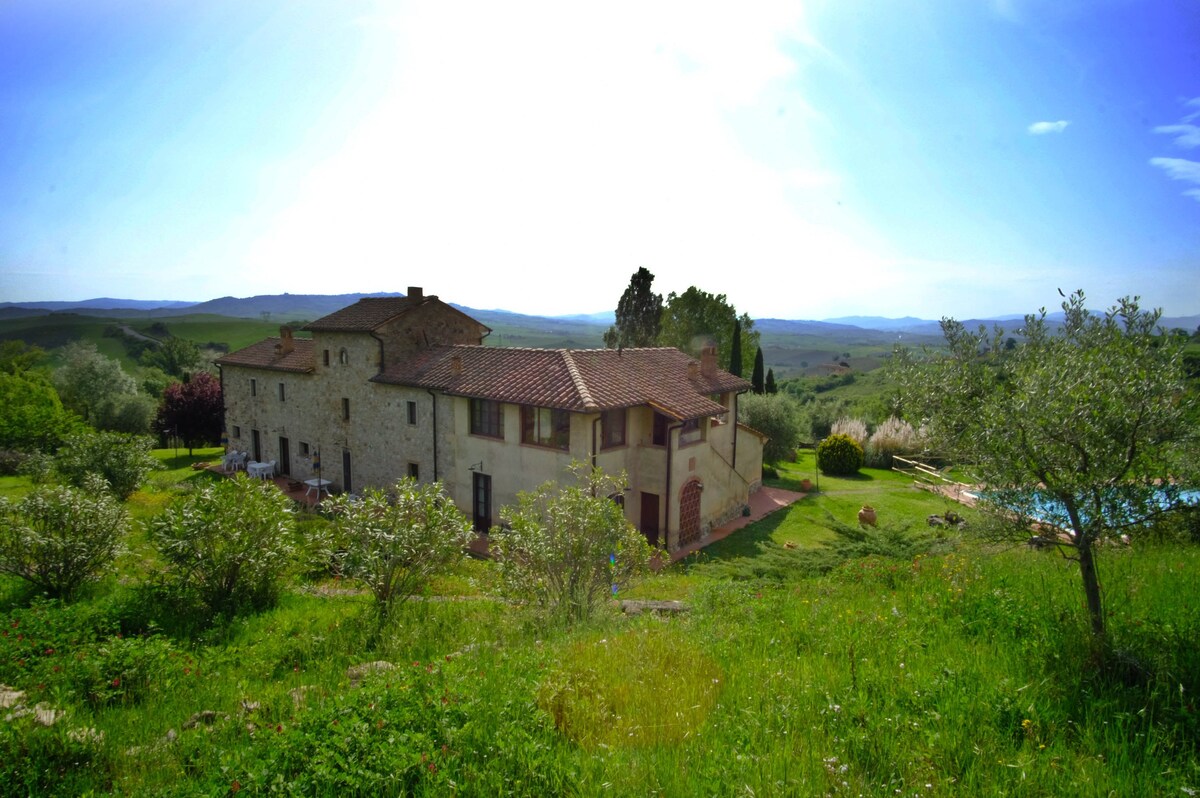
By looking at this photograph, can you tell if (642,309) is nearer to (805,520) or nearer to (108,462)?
(805,520)

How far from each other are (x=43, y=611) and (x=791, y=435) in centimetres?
3044

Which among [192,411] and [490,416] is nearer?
[490,416]

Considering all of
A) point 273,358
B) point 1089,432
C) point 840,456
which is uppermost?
point 1089,432

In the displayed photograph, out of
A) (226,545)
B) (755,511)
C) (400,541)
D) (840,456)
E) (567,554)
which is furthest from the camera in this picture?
(840,456)

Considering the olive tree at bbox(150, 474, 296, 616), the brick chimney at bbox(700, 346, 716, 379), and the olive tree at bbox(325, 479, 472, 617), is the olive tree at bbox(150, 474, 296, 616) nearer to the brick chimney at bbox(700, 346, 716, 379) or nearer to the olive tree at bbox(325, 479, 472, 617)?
the olive tree at bbox(325, 479, 472, 617)

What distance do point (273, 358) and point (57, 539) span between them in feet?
67.4

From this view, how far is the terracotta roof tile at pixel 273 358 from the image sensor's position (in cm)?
2744

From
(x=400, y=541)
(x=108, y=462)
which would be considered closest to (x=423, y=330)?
(x=108, y=462)

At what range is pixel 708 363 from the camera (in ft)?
82.1

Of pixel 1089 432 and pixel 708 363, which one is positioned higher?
pixel 1089 432

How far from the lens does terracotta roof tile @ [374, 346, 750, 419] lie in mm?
18016

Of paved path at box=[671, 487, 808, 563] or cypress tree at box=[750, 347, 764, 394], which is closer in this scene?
paved path at box=[671, 487, 808, 563]

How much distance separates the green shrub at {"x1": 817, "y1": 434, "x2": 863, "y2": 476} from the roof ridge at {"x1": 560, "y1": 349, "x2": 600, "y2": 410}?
18808 millimetres

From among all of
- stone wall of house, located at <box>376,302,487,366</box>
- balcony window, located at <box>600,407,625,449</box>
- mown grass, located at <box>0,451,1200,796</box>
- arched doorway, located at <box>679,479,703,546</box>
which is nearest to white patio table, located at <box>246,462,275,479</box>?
stone wall of house, located at <box>376,302,487,366</box>
